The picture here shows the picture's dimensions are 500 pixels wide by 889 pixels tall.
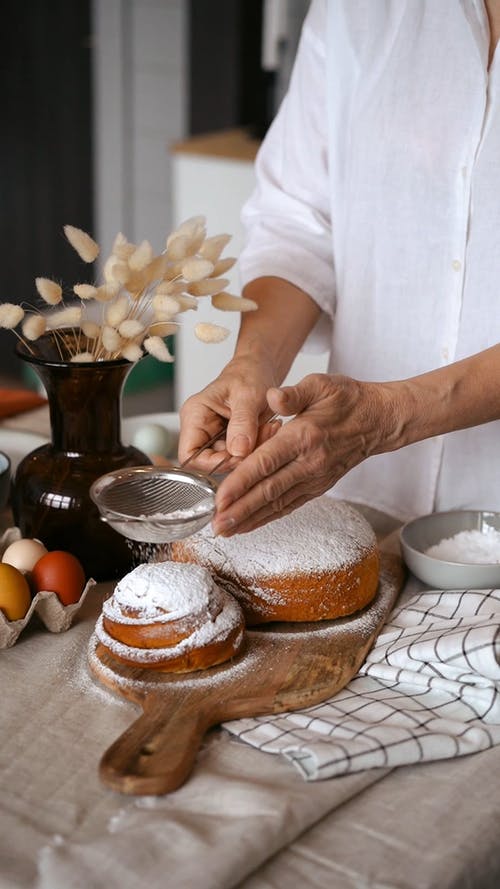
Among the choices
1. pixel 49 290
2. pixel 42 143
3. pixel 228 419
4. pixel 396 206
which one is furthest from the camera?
pixel 42 143

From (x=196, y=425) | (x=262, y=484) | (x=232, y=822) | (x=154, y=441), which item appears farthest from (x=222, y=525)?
(x=154, y=441)

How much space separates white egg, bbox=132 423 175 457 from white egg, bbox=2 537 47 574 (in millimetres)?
357

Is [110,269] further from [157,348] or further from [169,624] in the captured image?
[169,624]

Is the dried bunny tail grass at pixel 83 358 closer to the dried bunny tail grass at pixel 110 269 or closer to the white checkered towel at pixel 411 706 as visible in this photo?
the dried bunny tail grass at pixel 110 269

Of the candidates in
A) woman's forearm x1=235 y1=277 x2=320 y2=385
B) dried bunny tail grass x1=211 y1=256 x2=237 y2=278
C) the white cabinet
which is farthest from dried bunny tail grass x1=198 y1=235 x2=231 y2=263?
the white cabinet

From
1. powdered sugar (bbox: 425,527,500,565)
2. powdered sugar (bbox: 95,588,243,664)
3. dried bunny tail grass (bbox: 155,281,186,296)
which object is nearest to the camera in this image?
Answer: powdered sugar (bbox: 95,588,243,664)

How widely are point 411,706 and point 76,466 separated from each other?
45 centimetres

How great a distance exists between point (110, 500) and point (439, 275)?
59cm

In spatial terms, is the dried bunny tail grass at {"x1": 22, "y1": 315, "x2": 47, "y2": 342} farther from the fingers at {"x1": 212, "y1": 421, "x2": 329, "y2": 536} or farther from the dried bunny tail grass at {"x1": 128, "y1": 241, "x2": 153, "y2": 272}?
the fingers at {"x1": 212, "y1": 421, "x2": 329, "y2": 536}

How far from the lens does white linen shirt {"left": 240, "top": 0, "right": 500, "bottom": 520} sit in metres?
1.28

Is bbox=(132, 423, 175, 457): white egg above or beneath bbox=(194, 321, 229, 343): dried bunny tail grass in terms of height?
beneath

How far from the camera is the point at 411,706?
923mm

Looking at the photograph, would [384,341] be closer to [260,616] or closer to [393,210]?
[393,210]

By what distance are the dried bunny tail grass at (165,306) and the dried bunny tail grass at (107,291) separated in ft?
0.13
